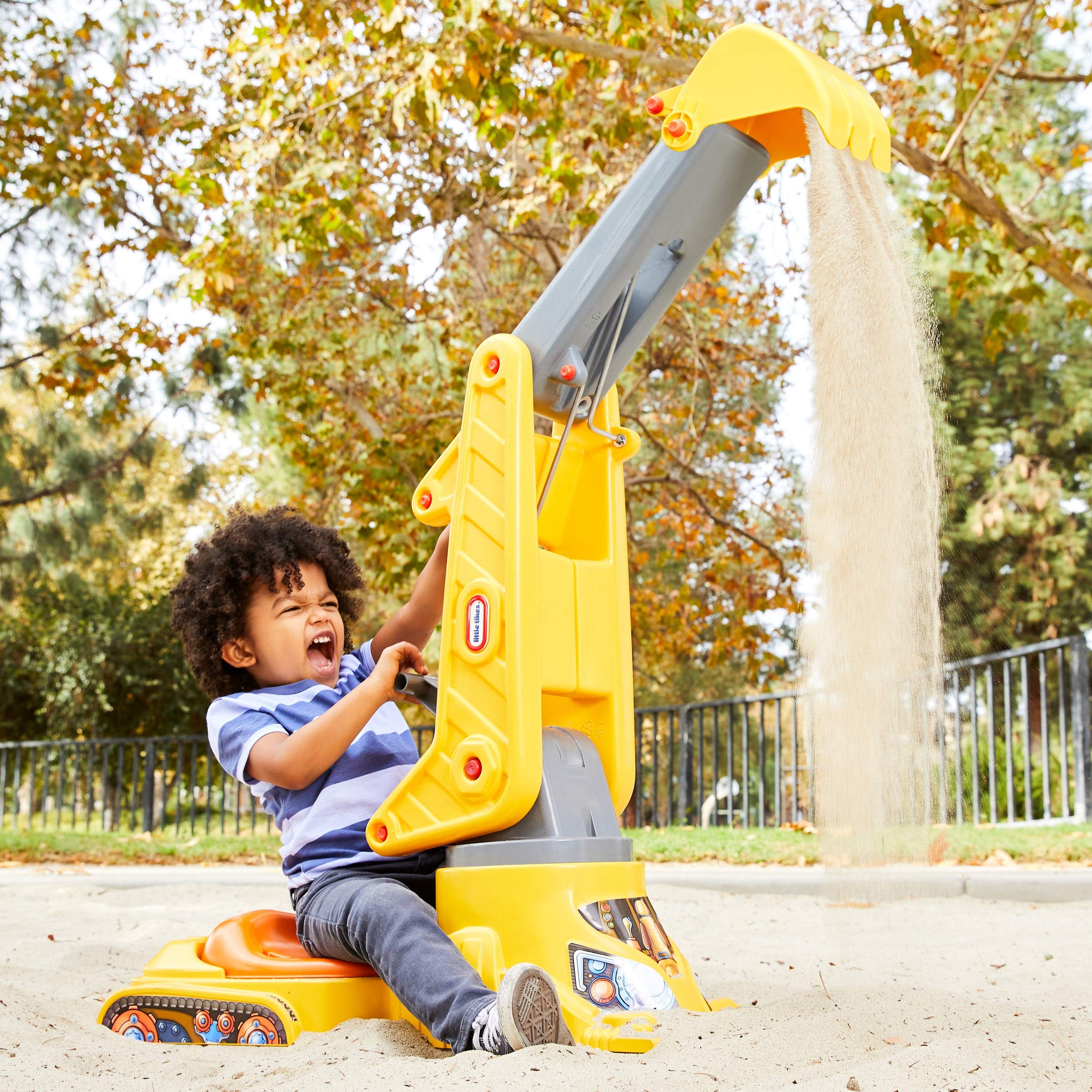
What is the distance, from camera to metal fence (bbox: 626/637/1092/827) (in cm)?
696

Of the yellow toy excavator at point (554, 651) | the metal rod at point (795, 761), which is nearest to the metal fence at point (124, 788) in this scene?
the metal rod at point (795, 761)

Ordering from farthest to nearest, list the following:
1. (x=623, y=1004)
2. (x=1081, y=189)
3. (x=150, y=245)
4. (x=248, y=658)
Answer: (x=1081, y=189) → (x=150, y=245) → (x=248, y=658) → (x=623, y=1004)

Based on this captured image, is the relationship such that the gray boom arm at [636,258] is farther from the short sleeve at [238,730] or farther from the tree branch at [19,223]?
the tree branch at [19,223]

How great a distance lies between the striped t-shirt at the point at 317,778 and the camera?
216 centimetres

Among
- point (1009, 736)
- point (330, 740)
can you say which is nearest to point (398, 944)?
point (330, 740)

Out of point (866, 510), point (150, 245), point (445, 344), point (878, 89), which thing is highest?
point (878, 89)

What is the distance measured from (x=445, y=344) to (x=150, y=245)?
2.41 meters

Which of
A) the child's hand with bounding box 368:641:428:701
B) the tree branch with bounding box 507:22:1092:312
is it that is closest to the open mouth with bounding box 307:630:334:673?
the child's hand with bounding box 368:641:428:701

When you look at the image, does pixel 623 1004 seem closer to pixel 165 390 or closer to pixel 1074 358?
pixel 165 390

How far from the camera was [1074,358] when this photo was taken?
570 inches

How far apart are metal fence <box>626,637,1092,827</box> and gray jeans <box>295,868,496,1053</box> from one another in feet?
7.53

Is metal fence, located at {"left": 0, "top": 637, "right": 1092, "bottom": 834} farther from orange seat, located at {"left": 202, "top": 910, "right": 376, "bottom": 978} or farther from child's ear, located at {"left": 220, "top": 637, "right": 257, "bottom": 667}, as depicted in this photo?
child's ear, located at {"left": 220, "top": 637, "right": 257, "bottom": 667}

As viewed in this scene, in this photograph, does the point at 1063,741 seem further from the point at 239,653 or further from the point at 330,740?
the point at 330,740

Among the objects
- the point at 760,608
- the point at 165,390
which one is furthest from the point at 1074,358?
the point at 165,390
